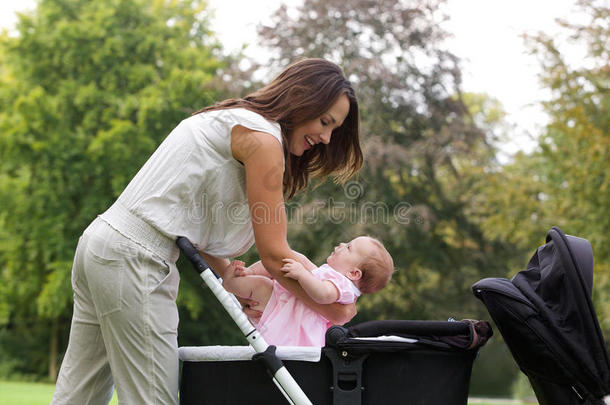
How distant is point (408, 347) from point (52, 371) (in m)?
16.4

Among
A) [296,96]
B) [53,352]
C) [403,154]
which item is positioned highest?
[296,96]

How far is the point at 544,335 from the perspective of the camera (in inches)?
78.5

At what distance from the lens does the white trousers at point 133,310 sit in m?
1.92

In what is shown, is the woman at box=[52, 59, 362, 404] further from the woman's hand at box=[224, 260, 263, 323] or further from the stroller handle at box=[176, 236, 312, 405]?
the woman's hand at box=[224, 260, 263, 323]

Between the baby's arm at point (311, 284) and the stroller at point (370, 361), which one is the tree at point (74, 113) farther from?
the stroller at point (370, 361)

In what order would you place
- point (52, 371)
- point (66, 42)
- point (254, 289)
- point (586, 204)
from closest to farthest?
1. point (254, 289)
2. point (586, 204)
3. point (66, 42)
4. point (52, 371)

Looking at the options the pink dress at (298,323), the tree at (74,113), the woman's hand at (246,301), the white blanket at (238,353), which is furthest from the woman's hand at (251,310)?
the tree at (74,113)

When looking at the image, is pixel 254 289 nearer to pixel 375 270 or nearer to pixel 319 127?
pixel 375 270

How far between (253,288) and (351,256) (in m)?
0.39

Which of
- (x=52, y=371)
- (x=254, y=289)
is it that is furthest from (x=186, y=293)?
(x=254, y=289)

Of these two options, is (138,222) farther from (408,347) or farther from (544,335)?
(544,335)

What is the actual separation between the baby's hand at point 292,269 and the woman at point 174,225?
0.7 inches

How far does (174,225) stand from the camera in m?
1.98

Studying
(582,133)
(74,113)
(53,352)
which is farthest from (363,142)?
(53,352)
